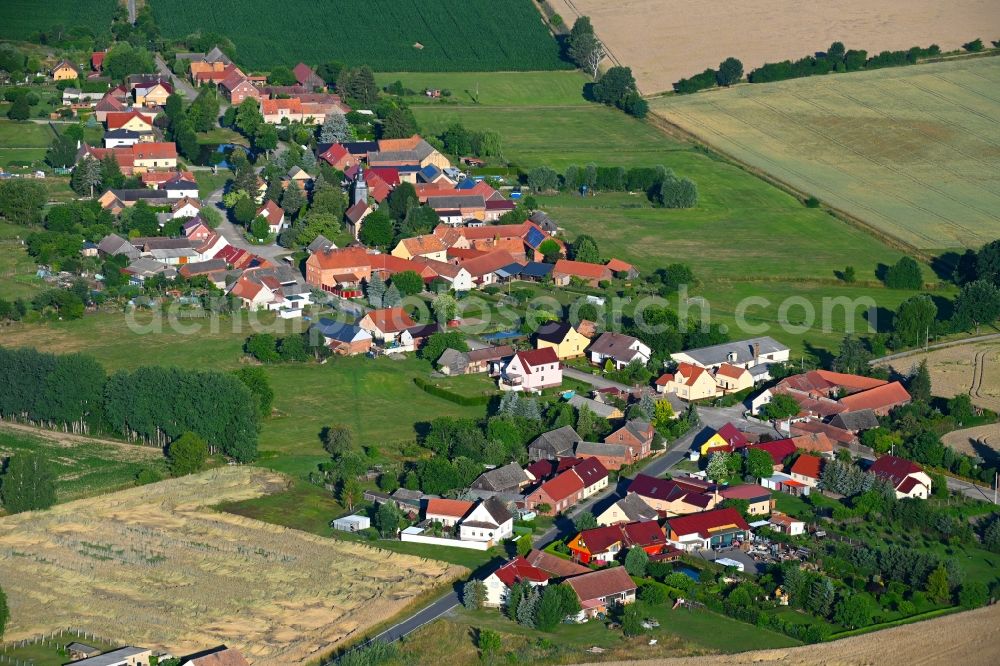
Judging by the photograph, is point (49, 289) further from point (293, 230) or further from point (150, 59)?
point (150, 59)

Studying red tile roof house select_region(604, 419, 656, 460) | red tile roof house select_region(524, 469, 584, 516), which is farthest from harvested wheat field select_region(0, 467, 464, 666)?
red tile roof house select_region(604, 419, 656, 460)

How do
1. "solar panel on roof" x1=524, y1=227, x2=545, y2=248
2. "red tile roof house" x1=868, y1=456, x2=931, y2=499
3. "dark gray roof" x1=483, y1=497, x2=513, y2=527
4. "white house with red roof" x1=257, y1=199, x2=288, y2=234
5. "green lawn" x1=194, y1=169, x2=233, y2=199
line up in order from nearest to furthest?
1. "dark gray roof" x1=483, y1=497, x2=513, y2=527
2. "red tile roof house" x1=868, y1=456, x2=931, y2=499
3. "solar panel on roof" x1=524, y1=227, x2=545, y2=248
4. "white house with red roof" x1=257, y1=199, x2=288, y2=234
5. "green lawn" x1=194, y1=169, x2=233, y2=199

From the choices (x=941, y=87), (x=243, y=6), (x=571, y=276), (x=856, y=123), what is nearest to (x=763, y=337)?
(x=571, y=276)

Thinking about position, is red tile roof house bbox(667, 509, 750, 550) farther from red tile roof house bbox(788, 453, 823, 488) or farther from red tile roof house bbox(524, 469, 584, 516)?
red tile roof house bbox(788, 453, 823, 488)

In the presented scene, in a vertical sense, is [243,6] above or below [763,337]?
above

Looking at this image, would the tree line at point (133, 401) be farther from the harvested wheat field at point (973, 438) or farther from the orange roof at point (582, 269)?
the harvested wheat field at point (973, 438)

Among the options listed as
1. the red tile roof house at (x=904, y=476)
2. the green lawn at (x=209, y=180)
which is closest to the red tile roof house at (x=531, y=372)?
the red tile roof house at (x=904, y=476)
